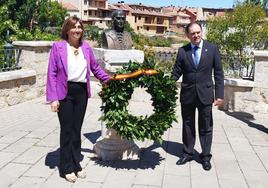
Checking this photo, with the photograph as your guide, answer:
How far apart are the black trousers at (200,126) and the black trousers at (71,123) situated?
1.34 m

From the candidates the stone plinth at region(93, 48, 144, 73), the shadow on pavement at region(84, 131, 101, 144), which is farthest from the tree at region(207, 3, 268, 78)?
the stone plinth at region(93, 48, 144, 73)

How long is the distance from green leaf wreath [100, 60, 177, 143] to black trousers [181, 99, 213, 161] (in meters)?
0.26

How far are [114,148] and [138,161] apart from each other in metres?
0.36

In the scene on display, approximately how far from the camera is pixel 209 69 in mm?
4594

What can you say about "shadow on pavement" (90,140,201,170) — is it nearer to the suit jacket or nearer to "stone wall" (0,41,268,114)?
the suit jacket

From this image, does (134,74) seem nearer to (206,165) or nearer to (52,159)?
(206,165)

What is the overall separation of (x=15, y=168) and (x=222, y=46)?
27.8 ft

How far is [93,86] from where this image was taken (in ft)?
28.6

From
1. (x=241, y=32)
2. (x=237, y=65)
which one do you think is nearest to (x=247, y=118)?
(x=237, y=65)

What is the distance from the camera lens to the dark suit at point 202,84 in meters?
4.57

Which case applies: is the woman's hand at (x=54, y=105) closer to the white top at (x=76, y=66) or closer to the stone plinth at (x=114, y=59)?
the white top at (x=76, y=66)

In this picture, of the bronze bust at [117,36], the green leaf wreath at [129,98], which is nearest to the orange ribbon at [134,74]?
the green leaf wreath at [129,98]

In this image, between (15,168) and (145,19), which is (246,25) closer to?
(15,168)

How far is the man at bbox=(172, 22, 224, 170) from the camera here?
4.56 meters
